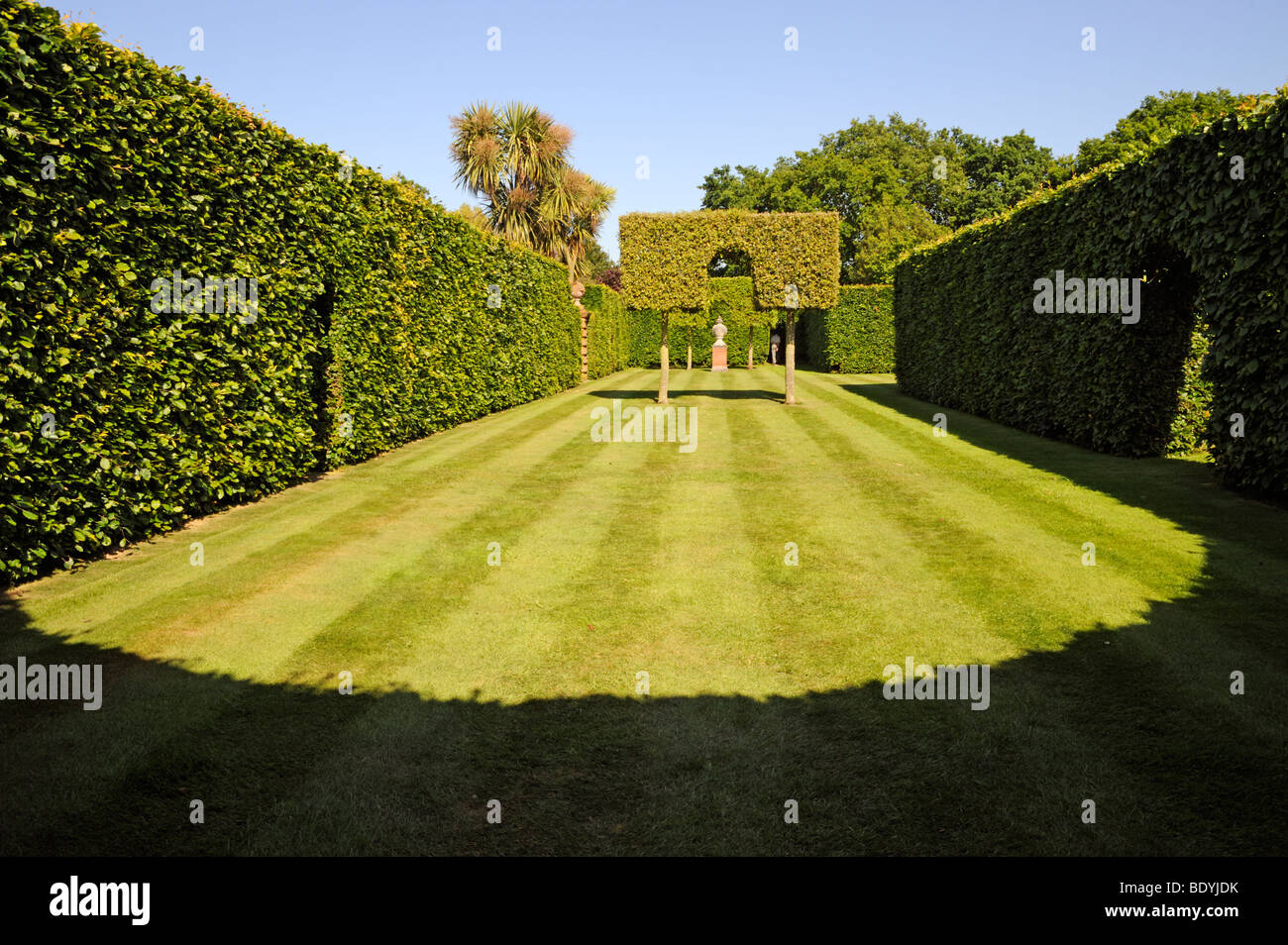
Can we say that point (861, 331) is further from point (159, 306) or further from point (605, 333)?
point (159, 306)

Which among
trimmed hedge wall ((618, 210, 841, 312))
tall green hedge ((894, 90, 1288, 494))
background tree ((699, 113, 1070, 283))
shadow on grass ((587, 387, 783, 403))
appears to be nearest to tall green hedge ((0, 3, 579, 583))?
trimmed hedge wall ((618, 210, 841, 312))

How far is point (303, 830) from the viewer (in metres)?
3.35

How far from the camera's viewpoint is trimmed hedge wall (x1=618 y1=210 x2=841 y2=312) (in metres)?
21.6

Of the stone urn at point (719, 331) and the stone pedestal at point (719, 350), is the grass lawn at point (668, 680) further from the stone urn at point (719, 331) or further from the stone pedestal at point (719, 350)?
the stone urn at point (719, 331)

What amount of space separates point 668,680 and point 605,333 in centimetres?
3154

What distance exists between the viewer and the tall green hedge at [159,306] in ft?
20.0

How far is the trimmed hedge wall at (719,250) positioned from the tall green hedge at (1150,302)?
378cm

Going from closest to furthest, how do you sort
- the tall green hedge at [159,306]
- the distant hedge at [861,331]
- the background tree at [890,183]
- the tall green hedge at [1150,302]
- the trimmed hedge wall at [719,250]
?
the tall green hedge at [159,306]
the tall green hedge at [1150,302]
the trimmed hedge wall at [719,250]
the distant hedge at [861,331]
the background tree at [890,183]

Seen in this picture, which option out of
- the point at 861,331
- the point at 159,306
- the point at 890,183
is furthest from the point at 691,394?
the point at 890,183

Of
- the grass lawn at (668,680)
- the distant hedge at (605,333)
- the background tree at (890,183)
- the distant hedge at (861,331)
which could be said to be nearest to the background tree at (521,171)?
the distant hedge at (605,333)

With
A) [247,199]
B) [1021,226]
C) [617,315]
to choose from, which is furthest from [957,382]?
[617,315]

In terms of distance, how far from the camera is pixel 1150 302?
10.8 meters

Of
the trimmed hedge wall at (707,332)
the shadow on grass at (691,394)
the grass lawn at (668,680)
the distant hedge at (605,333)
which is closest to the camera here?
the grass lawn at (668,680)

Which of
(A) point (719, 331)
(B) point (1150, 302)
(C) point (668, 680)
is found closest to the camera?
(C) point (668, 680)
